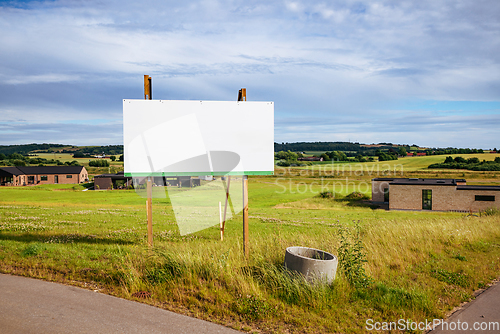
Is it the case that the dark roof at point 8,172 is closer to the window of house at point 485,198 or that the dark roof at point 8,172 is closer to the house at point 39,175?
the house at point 39,175

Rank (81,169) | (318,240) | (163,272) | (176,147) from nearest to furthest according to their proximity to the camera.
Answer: (163,272) < (176,147) < (318,240) < (81,169)

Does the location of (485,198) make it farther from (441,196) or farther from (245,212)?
(245,212)

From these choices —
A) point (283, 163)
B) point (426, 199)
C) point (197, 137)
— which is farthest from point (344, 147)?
point (197, 137)

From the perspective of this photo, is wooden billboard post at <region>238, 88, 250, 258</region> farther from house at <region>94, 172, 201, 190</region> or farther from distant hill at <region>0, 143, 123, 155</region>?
distant hill at <region>0, 143, 123, 155</region>

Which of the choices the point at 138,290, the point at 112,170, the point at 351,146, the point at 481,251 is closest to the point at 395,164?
the point at 351,146

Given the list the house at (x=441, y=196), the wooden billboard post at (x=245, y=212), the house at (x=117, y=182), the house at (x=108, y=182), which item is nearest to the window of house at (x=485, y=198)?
the house at (x=441, y=196)

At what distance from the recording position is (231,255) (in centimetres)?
744

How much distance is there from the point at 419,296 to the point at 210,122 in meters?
6.29

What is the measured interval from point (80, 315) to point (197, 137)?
5041 mm

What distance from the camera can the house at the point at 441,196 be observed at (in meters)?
41.3

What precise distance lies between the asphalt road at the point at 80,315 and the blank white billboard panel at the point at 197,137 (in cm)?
355

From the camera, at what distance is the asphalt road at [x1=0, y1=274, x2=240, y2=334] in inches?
180

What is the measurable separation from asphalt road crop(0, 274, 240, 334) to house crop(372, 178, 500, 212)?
145 feet

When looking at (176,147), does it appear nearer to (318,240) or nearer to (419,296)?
(318,240)
